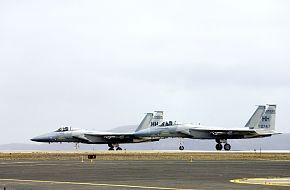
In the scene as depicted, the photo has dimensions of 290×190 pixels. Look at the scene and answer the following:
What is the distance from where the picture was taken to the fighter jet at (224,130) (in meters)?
104

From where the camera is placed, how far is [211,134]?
10638cm

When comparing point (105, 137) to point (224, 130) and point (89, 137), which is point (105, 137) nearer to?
A: point (89, 137)

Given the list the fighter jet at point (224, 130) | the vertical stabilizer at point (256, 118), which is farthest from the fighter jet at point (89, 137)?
the vertical stabilizer at point (256, 118)

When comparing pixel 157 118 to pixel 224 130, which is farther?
pixel 157 118

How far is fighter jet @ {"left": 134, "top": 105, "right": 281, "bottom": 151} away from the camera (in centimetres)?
10375

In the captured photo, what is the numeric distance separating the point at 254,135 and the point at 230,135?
367 cm

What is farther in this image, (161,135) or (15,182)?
(161,135)

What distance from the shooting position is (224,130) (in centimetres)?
10462

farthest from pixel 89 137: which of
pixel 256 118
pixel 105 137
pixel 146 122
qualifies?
pixel 256 118

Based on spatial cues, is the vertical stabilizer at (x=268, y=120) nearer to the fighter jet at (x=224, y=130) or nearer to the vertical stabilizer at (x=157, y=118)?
the fighter jet at (x=224, y=130)

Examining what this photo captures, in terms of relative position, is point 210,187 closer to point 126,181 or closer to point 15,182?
point 126,181

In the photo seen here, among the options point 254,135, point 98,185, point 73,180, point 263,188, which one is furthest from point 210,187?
point 254,135

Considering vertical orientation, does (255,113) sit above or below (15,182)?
above

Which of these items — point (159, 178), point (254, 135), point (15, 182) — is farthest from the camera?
point (254, 135)
